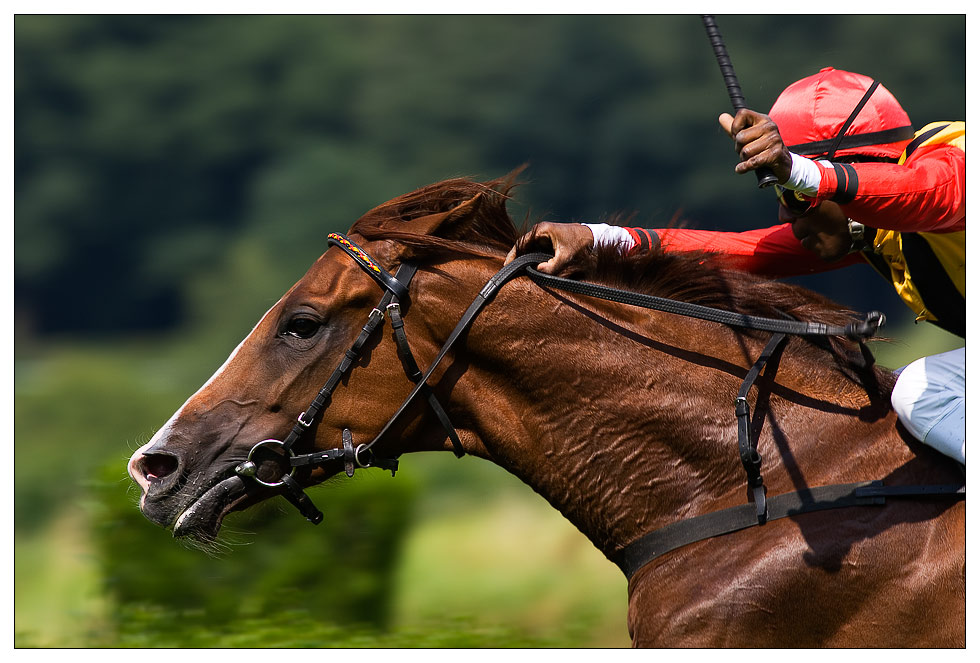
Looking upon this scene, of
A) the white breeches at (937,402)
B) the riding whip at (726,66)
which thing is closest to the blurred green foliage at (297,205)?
the riding whip at (726,66)

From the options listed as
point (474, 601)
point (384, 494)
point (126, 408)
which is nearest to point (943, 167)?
point (384, 494)

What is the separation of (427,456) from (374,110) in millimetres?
26862

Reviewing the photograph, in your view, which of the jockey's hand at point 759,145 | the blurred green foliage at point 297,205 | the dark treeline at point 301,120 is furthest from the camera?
the dark treeline at point 301,120

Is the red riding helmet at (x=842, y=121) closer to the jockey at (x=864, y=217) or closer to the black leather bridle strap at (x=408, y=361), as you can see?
the jockey at (x=864, y=217)

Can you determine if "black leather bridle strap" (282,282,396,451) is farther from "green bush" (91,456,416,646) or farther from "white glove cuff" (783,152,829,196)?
"green bush" (91,456,416,646)

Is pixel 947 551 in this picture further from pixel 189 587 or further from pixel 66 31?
pixel 66 31

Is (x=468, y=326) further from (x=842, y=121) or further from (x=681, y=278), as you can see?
(x=842, y=121)

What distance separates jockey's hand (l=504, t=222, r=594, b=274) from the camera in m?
3.14

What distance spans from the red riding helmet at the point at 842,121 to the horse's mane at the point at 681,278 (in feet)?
1.48

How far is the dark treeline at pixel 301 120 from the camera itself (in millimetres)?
29984

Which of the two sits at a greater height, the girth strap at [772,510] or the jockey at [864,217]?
the jockey at [864,217]

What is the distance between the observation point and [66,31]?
41438mm

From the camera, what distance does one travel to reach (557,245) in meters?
3.15

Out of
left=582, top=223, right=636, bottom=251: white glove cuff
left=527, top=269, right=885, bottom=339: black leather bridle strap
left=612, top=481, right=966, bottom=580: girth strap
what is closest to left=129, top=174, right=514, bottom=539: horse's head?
left=527, top=269, right=885, bottom=339: black leather bridle strap
